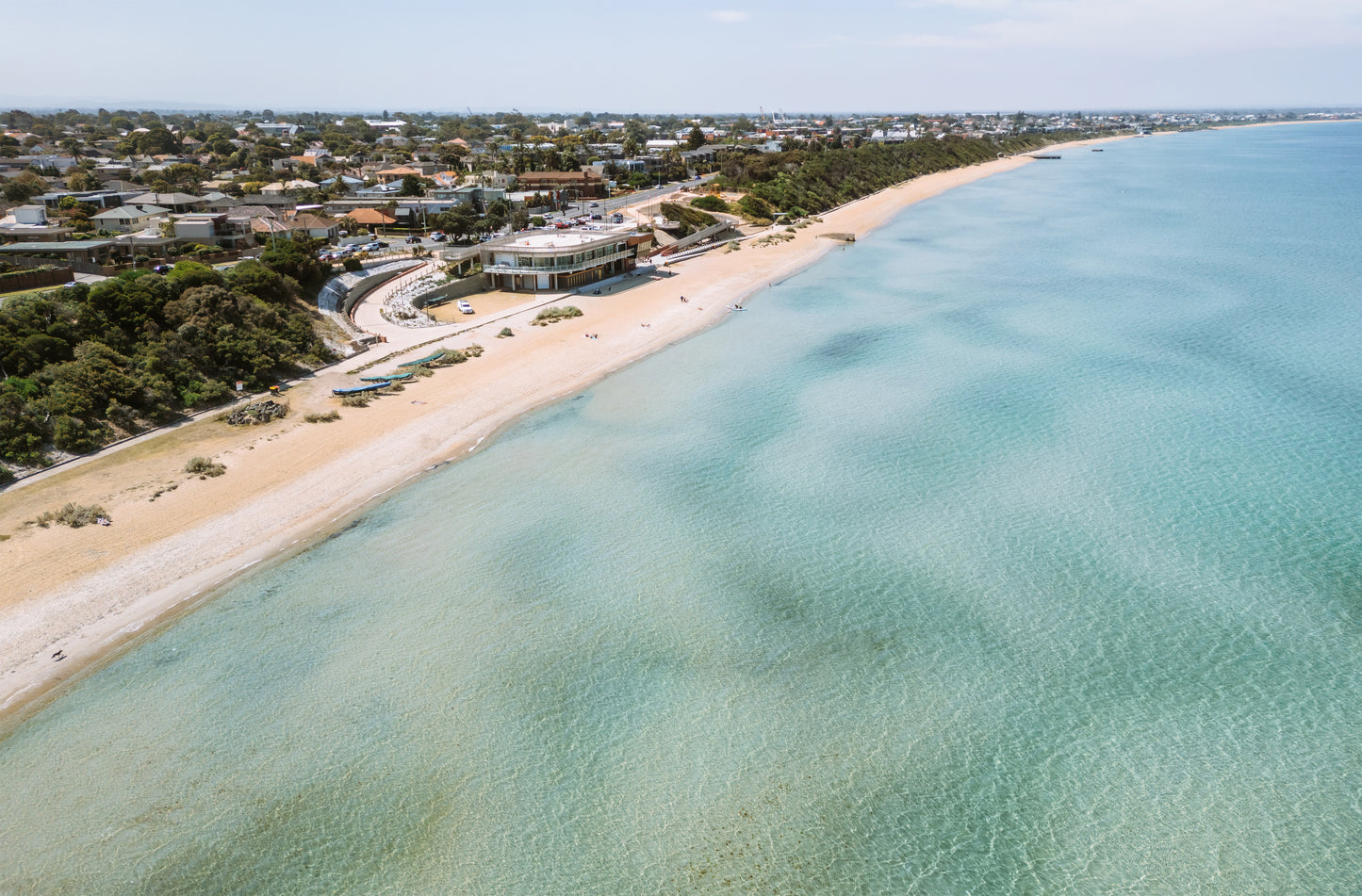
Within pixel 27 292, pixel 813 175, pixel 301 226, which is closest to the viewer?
pixel 27 292

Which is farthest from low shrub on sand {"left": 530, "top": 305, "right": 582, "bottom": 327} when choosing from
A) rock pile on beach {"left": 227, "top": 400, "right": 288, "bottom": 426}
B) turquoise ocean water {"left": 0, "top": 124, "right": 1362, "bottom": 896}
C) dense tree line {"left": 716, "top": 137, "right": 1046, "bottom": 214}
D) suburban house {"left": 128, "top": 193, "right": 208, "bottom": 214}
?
dense tree line {"left": 716, "top": 137, "right": 1046, "bottom": 214}

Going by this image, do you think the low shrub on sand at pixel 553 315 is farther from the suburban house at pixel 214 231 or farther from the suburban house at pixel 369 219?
the suburban house at pixel 369 219

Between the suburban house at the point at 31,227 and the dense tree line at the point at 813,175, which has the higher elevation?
the dense tree line at the point at 813,175

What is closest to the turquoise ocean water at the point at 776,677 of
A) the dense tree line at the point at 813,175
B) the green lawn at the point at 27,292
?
the green lawn at the point at 27,292

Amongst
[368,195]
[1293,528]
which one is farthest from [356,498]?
[368,195]

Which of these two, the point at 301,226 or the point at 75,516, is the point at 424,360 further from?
the point at 301,226

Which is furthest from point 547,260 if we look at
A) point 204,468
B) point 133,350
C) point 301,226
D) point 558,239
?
point 204,468
